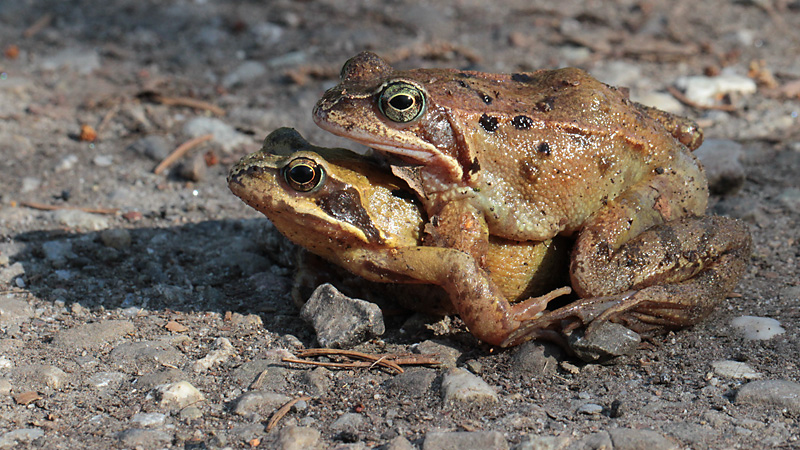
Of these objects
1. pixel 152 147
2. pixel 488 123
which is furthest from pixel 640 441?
pixel 152 147

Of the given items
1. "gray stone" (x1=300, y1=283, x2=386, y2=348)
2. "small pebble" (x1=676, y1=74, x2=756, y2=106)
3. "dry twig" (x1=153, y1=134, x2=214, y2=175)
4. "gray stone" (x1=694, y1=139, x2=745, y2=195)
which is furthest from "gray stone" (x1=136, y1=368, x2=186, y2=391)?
"small pebble" (x1=676, y1=74, x2=756, y2=106)

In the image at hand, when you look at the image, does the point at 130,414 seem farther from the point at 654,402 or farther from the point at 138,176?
the point at 138,176

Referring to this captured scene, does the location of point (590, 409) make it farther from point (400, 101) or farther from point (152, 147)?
point (152, 147)

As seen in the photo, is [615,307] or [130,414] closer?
[130,414]

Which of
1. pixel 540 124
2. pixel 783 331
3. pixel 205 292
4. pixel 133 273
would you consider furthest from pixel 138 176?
pixel 783 331

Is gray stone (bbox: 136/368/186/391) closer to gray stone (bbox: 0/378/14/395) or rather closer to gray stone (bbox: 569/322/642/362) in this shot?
gray stone (bbox: 0/378/14/395)

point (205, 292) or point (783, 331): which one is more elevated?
point (783, 331)

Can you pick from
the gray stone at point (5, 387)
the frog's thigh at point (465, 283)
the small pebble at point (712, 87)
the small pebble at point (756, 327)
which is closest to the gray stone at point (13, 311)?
the gray stone at point (5, 387)

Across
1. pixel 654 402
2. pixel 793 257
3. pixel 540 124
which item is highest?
→ pixel 540 124

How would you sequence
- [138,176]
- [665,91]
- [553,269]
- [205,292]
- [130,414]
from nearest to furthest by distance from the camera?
[130,414], [553,269], [205,292], [138,176], [665,91]
